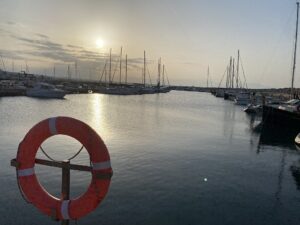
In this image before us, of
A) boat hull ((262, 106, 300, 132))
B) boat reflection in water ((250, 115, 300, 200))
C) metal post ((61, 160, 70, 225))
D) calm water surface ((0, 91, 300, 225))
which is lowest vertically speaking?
boat reflection in water ((250, 115, 300, 200))

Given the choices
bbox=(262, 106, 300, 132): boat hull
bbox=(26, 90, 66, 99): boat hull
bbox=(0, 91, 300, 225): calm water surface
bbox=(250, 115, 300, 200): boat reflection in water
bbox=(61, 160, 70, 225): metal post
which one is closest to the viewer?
bbox=(61, 160, 70, 225): metal post

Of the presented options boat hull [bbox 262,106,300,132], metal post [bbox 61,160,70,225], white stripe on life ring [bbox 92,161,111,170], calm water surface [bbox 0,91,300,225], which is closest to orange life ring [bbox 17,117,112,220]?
white stripe on life ring [bbox 92,161,111,170]

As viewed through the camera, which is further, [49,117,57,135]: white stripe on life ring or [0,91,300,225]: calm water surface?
[0,91,300,225]: calm water surface

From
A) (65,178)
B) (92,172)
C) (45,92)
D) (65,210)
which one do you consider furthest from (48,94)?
(92,172)

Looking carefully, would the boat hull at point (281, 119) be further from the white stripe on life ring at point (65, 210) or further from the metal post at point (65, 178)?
the white stripe on life ring at point (65, 210)

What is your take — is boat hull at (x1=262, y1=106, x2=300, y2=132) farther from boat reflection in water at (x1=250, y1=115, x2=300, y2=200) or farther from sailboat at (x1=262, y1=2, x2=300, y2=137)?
boat reflection in water at (x1=250, y1=115, x2=300, y2=200)

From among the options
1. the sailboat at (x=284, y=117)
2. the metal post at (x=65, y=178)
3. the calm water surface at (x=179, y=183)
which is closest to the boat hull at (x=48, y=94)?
the sailboat at (x=284, y=117)

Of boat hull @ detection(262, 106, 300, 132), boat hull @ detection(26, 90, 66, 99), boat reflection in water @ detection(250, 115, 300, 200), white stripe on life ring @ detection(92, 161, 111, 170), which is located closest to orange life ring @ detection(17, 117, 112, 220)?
white stripe on life ring @ detection(92, 161, 111, 170)

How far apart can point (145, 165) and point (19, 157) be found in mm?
8919

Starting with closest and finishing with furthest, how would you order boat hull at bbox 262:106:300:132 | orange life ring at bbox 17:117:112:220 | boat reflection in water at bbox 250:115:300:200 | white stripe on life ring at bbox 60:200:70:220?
1. orange life ring at bbox 17:117:112:220
2. white stripe on life ring at bbox 60:200:70:220
3. boat reflection in water at bbox 250:115:300:200
4. boat hull at bbox 262:106:300:132

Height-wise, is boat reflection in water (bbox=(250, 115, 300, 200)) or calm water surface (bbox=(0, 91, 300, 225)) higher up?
calm water surface (bbox=(0, 91, 300, 225))

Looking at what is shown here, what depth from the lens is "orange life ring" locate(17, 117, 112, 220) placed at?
677cm

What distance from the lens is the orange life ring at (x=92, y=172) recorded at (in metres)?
6.77

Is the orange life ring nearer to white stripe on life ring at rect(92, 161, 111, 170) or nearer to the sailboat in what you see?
white stripe on life ring at rect(92, 161, 111, 170)
